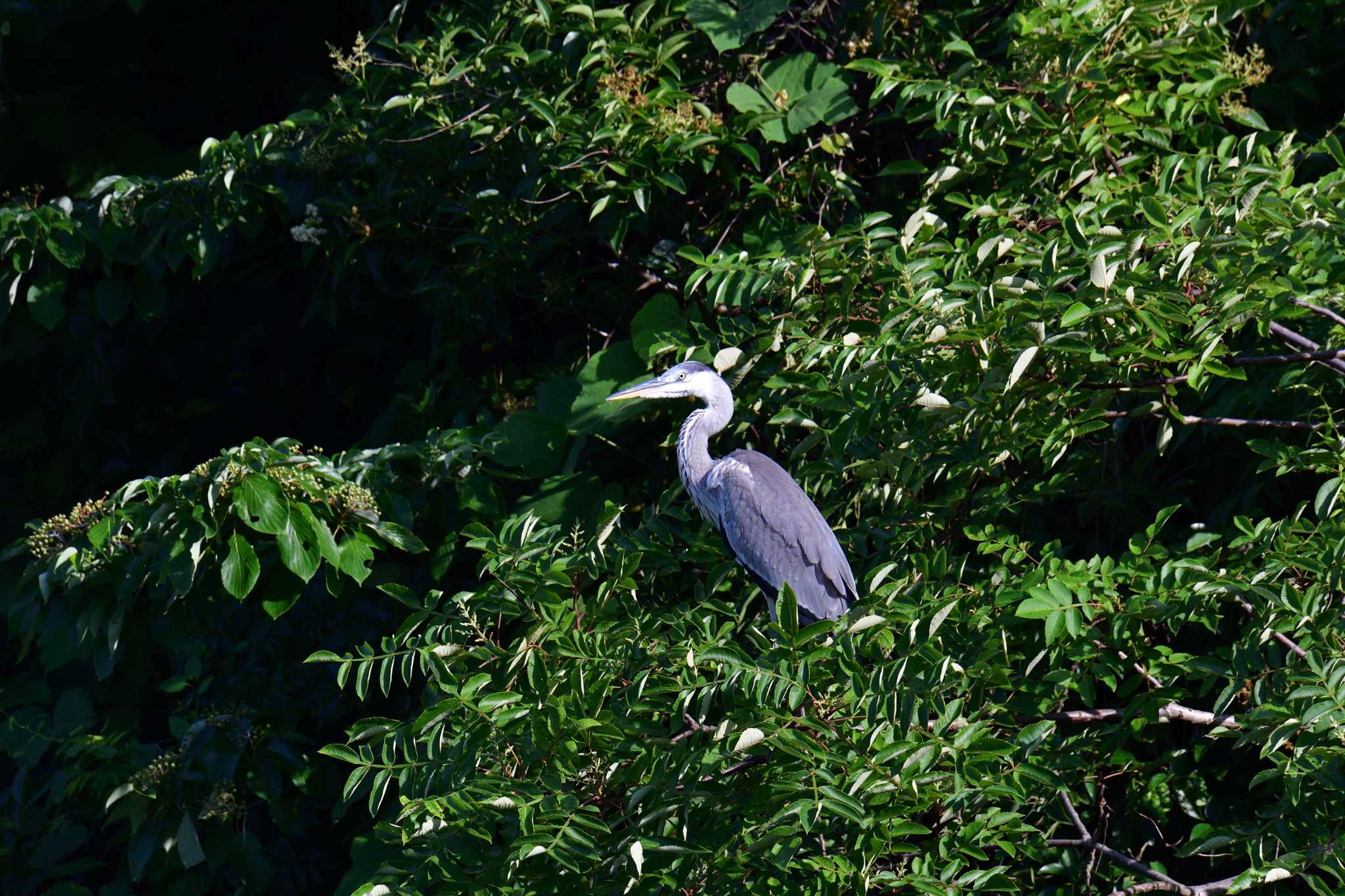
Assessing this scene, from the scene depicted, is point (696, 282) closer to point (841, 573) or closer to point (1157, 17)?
point (841, 573)

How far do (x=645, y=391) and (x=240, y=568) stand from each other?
46.5 inches

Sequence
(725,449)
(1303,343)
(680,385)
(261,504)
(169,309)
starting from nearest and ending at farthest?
(1303,343)
(261,504)
(680,385)
(725,449)
(169,309)

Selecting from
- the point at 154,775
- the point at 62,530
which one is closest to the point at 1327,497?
the point at 62,530

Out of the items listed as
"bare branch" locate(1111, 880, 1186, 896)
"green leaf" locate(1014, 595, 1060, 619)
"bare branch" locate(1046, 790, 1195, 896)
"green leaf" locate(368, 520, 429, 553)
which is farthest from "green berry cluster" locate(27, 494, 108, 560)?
"bare branch" locate(1111, 880, 1186, 896)

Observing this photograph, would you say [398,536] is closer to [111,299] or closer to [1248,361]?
[111,299]

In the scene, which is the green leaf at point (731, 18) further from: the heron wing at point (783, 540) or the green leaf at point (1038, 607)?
the green leaf at point (1038, 607)

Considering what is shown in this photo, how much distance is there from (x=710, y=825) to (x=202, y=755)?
2.36m

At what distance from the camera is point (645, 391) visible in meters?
3.58

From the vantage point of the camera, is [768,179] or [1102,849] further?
[768,179]

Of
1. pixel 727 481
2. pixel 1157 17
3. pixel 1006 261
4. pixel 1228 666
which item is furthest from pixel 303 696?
pixel 1157 17

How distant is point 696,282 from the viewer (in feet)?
11.3

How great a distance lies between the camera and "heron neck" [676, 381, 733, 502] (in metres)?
3.47

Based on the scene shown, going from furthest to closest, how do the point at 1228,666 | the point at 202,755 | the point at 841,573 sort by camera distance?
the point at 202,755 → the point at 841,573 → the point at 1228,666

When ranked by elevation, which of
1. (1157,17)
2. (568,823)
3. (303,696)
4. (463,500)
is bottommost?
(303,696)
